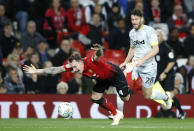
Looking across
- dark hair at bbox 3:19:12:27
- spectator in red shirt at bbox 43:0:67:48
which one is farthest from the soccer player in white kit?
spectator in red shirt at bbox 43:0:67:48

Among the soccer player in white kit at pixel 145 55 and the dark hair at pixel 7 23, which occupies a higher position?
the dark hair at pixel 7 23

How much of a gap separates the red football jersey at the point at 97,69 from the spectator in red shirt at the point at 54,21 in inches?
277

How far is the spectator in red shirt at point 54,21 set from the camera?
1833cm

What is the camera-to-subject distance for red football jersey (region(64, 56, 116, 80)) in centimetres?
1120

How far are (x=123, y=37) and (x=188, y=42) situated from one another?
206cm

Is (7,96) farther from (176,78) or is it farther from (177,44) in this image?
(177,44)

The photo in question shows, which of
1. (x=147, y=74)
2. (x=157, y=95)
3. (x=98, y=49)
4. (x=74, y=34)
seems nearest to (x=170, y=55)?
(x=147, y=74)

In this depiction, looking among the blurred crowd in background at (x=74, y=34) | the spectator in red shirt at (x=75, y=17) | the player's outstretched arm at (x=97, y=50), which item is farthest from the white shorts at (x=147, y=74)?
the spectator in red shirt at (x=75, y=17)

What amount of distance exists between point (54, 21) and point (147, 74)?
6319mm

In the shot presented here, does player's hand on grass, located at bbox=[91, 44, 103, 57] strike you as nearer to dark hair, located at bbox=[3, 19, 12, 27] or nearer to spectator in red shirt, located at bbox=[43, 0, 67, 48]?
dark hair, located at bbox=[3, 19, 12, 27]

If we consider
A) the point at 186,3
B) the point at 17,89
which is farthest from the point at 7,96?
the point at 186,3

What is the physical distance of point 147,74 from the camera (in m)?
12.9

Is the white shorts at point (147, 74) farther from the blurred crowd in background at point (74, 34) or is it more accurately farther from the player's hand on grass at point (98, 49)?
the blurred crowd in background at point (74, 34)

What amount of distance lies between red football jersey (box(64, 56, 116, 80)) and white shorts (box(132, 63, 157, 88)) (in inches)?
53.8
